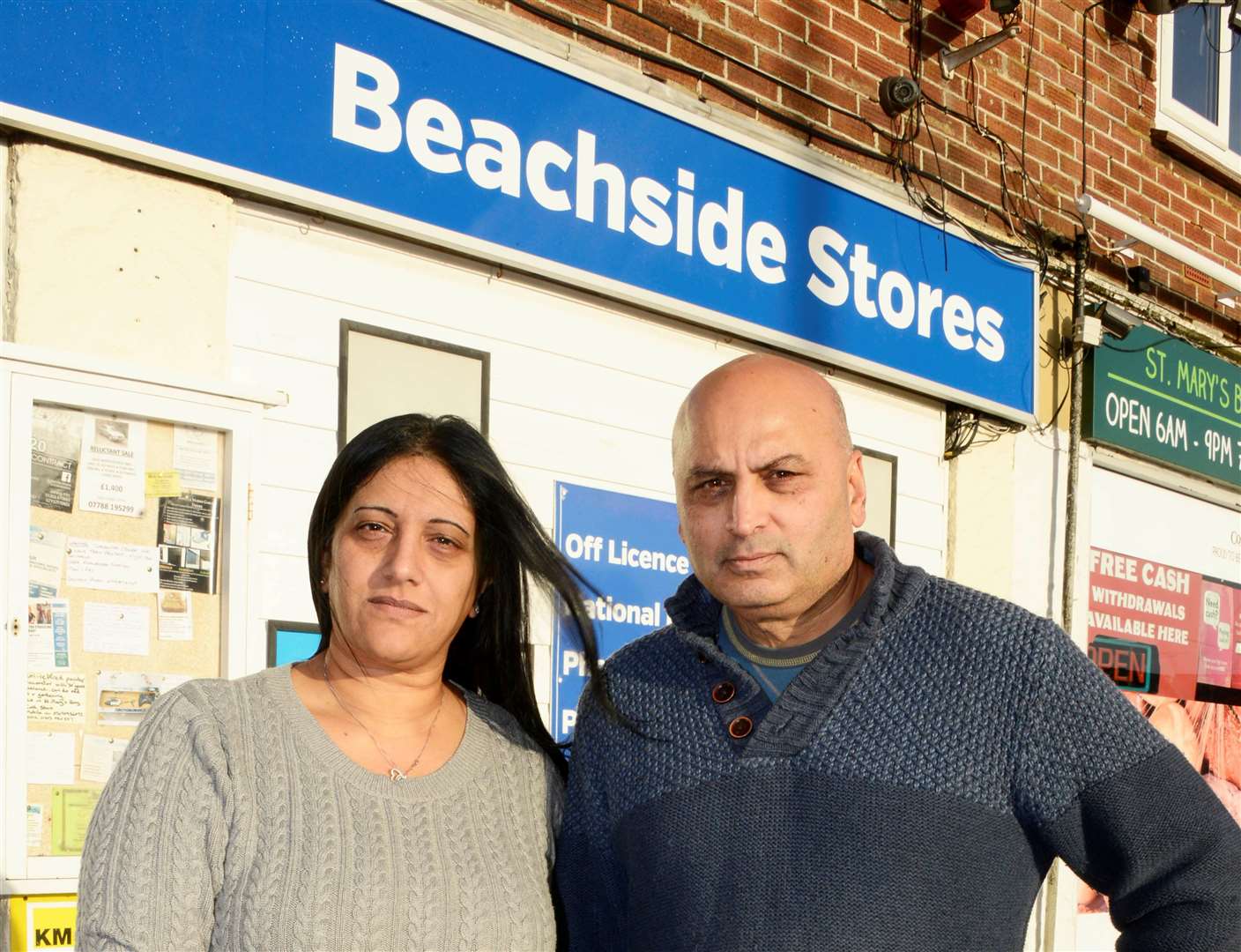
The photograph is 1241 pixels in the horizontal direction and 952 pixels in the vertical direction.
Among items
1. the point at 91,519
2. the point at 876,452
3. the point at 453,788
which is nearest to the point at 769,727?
the point at 453,788

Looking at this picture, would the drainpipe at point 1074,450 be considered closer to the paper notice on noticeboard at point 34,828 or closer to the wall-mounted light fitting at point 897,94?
the wall-mounted light fitting at point 897,94

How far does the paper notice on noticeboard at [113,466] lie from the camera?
3.69 metres

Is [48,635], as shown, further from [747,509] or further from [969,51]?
[969,51]

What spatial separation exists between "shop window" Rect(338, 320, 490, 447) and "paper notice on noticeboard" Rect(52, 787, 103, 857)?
4.06 ft

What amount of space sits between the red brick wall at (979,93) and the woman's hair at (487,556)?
2608mm


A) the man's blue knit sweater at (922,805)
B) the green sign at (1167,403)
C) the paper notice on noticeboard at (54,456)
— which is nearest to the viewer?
the man's blue knit sweater at (922,805)

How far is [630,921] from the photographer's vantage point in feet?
8.11

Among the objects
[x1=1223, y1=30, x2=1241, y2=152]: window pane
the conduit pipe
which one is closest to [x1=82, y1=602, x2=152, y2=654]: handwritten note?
the conduit pipe

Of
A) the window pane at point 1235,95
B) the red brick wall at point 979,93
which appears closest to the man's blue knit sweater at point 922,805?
the red brick wall at point 979,93

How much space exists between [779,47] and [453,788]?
13.5 feet

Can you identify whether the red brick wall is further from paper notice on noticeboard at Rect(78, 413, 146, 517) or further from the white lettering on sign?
paper notice on noticeboard at Rect(78, 413, 146, 517)

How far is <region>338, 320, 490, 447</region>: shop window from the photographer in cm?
441

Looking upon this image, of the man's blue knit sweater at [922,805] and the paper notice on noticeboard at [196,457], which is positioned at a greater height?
the paper notice on noticeboard at [196,457]

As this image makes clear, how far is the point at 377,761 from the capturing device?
2.44 metres
